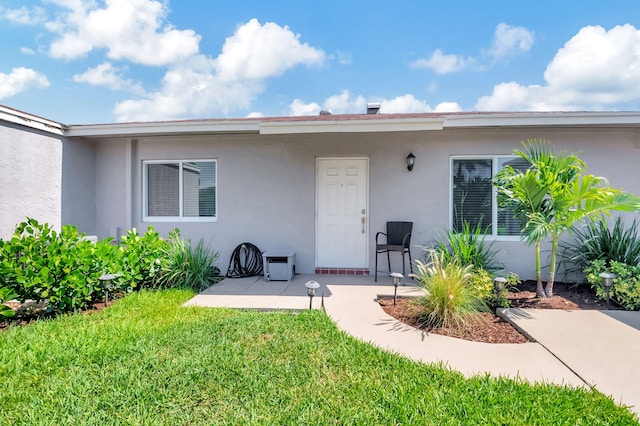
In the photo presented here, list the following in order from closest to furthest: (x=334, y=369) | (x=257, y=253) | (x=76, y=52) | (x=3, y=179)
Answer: (x=334, y=369)
(x=3, y=179)
(x=257, y=253)
(x=76, y=52)

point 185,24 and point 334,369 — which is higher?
point 185,24

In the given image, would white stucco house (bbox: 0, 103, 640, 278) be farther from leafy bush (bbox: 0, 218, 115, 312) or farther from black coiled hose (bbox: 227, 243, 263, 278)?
leafy bush (bbox: 0, 218, 115, 312)

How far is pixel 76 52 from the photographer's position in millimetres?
8125

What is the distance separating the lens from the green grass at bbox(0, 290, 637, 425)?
195 cm

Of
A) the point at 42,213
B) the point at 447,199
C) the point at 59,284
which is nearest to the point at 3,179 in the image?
the point at 42,213

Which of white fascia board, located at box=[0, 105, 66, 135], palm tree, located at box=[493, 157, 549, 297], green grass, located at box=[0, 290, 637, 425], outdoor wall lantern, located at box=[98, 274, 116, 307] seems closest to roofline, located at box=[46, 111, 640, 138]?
palm tree, located at box=[493, 157, 549, 297]

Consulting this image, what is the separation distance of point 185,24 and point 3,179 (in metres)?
5.33

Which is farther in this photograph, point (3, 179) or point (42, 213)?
point (42, 213)

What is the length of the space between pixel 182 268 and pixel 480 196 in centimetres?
558

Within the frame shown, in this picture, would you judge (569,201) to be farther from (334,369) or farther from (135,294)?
(135,294)

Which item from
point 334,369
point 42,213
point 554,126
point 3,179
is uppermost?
point 554,126

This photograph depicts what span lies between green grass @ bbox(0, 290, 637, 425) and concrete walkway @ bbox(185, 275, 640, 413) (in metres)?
0.24

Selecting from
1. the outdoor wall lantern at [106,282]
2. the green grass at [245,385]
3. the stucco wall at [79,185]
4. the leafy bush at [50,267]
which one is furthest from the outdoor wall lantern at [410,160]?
the stucco wall at [79,185]

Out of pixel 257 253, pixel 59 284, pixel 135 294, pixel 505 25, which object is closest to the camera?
pixel 59 284
